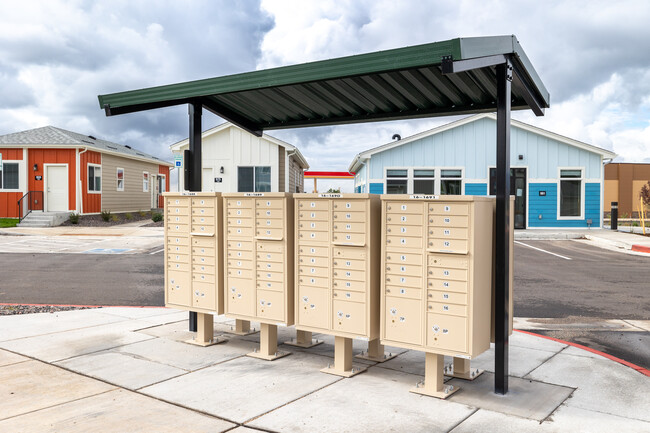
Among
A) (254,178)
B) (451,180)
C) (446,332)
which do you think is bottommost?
(446,332)

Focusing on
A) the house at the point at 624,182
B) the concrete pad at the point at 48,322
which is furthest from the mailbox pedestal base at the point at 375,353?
the house at the point at 624,182

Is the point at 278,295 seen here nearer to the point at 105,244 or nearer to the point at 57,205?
the point at 105,244

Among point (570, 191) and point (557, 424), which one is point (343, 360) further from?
point (570, 191)

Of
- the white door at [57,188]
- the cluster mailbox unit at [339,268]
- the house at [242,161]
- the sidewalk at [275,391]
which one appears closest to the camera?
the sidewalk at [275,391]

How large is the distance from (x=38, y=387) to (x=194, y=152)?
3.30m

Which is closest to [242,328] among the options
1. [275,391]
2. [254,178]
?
[275,391]

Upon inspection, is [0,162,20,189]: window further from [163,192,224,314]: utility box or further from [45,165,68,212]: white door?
[163,192,224,314]: utility box

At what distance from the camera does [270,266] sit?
19.4 ft

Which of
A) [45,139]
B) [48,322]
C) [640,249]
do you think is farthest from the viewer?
[45,139]

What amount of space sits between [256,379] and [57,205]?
86.8ft

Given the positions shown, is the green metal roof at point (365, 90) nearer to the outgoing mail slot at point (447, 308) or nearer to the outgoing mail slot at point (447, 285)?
the outgoing mail slot at point (447, 285)

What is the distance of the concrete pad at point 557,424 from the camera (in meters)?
4.05

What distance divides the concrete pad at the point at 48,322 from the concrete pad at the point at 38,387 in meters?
1.53

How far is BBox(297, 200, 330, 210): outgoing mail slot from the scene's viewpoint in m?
5.47
